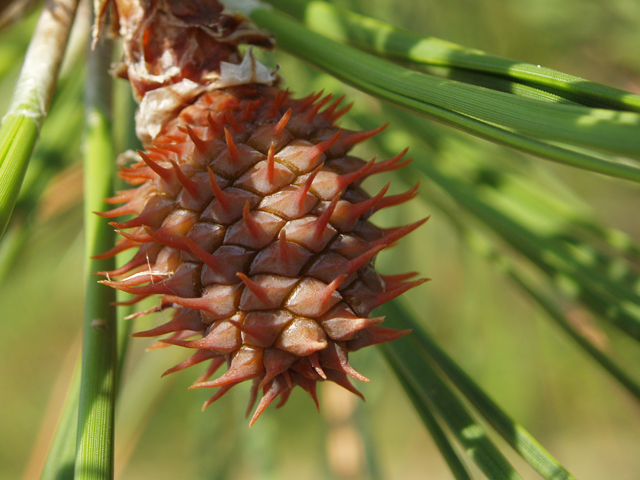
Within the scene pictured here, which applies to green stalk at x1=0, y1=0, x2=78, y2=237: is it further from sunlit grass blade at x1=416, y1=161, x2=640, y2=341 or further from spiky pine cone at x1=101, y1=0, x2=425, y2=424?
sunlit grass blade at x1=416, y1=161, x2=640, y2=341

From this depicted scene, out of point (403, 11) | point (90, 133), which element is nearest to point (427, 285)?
point (403, 11)

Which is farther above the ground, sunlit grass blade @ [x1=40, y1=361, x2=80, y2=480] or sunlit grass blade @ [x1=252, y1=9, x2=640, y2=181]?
sunlit grass blade @ [x1=252, y1=9, x2=640, y2=181]

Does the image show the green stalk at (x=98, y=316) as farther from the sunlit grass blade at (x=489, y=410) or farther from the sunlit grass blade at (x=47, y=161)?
the sunlit grass blade at (x=489, y=410)

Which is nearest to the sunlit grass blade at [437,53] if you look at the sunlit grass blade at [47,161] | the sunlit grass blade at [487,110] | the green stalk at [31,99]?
the sunlit grass blade at [487,110]

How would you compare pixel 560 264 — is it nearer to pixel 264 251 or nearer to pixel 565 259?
pixel 565 259

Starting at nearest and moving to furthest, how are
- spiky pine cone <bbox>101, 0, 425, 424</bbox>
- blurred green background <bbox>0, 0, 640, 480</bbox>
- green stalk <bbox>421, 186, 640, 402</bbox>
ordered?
spiky pine cone <bbox>101, 0, 425, 424</bbox> → green stalk <bbox>421, 186, 640, 402</bbox> → blurred green background <bbox>0, 0, 640, 480</bbox>

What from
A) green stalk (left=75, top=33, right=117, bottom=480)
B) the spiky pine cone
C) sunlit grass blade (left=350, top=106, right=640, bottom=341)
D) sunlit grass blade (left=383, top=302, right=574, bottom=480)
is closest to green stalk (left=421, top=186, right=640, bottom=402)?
sunlit grass blade (left=350, top=106, right=640, bottom=341)
